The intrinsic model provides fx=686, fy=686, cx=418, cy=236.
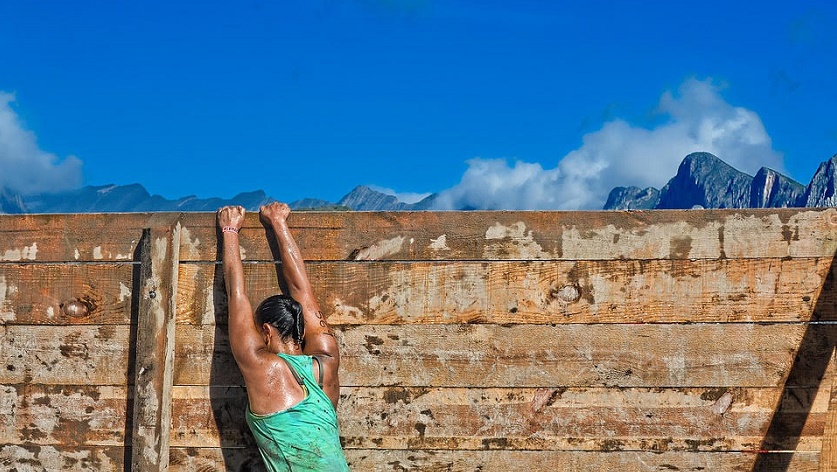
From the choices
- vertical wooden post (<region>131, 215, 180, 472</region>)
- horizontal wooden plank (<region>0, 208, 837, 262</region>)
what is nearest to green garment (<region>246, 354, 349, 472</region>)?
vertical wooden post (<region>131, 215, 180, 472</region>)

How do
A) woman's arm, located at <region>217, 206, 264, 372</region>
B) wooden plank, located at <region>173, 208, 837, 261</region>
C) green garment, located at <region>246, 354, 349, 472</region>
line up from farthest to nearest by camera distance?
wooden plank, located at <region>173, 208, 837, 261</region> < woman's arm, located at <region>217, 206, 264, 372</region> < green garment, located at <region>246, 354, 349, 472</region>

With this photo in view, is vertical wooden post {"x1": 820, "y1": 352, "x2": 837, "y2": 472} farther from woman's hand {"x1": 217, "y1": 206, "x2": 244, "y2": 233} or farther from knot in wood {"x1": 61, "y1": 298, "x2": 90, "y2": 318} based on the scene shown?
knot in wood {"x1": 61, "y1": 298, "x2": 90, "y2": 318}

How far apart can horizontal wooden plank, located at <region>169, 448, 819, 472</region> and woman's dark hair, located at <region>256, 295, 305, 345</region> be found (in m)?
0.74

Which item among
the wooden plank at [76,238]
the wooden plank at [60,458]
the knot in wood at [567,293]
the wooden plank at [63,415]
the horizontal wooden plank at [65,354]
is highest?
the wooden plank at [76,238]

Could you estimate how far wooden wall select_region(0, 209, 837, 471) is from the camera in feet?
11.6

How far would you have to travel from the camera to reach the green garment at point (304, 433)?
10.8ft

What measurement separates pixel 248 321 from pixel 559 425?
1.70 metres

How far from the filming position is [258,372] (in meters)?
3.37

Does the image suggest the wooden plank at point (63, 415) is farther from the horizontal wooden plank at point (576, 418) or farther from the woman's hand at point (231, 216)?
the horizontal wooden plank at point (576, 418)

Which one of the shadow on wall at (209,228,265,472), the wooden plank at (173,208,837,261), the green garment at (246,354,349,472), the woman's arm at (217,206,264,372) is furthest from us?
the shadow on wall at (209,228,265,472)

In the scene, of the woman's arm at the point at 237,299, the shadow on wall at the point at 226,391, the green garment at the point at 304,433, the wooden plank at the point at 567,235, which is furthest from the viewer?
the shadow on wall at the point at 226,391

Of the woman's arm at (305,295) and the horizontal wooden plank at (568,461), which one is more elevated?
the woman's arm at (305,295)

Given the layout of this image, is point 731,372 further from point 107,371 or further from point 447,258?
point 107,371

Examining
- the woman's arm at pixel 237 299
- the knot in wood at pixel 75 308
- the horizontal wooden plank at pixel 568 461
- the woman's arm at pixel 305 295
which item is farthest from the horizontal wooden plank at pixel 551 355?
the knot in wood at pixel 75 308
